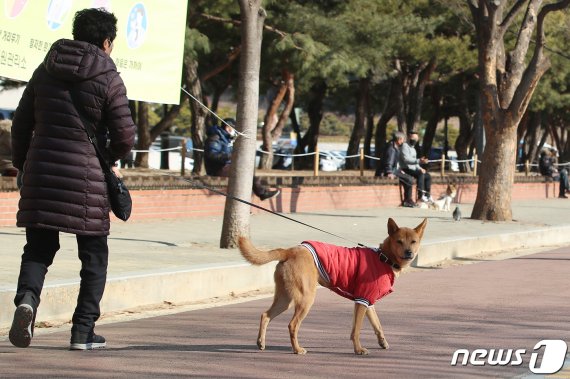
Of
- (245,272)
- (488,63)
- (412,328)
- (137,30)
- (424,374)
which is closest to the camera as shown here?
(424,374)

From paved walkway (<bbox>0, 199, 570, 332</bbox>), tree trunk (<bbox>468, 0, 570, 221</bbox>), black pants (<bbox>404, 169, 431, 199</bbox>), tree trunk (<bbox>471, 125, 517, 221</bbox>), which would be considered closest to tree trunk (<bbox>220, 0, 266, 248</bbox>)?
paved walkway (<bbox>0, 199, 570, 332</bbox>)

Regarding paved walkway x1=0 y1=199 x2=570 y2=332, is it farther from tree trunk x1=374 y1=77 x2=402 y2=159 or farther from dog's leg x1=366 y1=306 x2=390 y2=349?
tree trunk x1=374 y1=77 x2=402 y2=159

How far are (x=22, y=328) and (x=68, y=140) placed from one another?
1.21m

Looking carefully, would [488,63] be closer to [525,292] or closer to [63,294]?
[525,292]

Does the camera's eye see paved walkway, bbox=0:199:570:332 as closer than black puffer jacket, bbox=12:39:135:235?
No

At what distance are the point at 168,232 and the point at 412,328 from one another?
24.9ft

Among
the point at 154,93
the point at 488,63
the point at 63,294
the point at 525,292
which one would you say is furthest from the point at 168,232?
the point at 488,63

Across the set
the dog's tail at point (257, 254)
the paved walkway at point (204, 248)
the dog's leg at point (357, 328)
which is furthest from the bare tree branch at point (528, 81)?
the dog's tail at point (257, 254)

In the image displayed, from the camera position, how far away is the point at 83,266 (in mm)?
7805

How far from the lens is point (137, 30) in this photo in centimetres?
1555

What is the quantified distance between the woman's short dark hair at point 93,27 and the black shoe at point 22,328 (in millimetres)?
1774

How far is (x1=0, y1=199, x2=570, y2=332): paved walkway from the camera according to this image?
1043cm

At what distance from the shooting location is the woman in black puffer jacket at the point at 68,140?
24.6ft

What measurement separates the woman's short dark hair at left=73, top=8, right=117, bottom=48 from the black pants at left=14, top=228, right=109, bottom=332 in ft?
4.17
